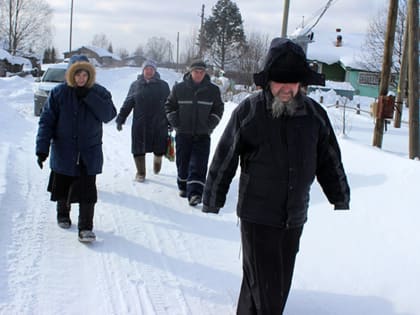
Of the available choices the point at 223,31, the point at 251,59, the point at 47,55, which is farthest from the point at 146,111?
the point at 47,55

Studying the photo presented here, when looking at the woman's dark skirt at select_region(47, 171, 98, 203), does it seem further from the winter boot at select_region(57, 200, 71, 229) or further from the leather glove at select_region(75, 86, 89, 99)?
the leather glove at select_region(75, 86, 89, 99)

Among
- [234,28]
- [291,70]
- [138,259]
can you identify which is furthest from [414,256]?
[234,28]

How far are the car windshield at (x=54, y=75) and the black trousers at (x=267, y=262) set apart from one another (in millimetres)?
14096

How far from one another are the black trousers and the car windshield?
46.2ft

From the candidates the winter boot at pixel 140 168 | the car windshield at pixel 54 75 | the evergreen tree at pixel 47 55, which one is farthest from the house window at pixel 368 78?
the evergreen tree at pixel 47 55

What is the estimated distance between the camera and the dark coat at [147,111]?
Result: 726cm

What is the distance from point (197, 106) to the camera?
634cm

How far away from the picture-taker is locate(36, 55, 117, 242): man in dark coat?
461 centimetres

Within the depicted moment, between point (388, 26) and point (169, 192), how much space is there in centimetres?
451

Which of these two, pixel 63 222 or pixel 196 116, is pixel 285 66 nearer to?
pixel 63 222

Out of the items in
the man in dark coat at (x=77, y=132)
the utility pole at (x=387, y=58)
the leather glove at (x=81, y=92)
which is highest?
the utility pole at (x=387, y=58)


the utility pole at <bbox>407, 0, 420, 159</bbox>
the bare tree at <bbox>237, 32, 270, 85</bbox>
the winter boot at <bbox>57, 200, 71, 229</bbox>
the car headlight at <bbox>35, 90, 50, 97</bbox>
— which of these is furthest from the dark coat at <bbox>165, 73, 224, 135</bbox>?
the bare tree at <bbox>237, 32, 270, 85</bbox>

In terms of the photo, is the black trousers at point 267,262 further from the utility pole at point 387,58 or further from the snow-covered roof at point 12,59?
the snow-covered roof at point 12,59

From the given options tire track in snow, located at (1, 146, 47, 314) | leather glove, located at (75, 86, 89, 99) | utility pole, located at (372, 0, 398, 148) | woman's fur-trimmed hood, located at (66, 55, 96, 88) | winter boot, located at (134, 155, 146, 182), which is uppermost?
utility pole, located at (372, 0, 398, 148)
